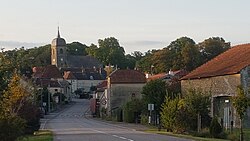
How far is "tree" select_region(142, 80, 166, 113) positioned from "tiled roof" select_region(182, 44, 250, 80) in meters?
4.66

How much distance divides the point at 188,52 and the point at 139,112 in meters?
36.7

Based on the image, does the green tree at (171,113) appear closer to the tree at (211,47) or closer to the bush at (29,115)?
the bush at (29,115)

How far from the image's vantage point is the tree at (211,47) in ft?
371

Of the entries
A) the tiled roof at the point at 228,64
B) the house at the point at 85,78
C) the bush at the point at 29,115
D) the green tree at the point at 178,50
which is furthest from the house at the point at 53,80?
the bush at the point at 29,115

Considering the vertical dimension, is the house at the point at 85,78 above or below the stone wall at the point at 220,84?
above

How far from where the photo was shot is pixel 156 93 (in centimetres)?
7106

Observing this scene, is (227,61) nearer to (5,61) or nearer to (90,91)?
(5,61)

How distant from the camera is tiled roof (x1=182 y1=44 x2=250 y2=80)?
5856 centimetres

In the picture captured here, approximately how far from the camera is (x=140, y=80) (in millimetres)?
96125

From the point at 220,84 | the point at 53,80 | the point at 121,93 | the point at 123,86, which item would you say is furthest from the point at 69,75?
the point at 220,84

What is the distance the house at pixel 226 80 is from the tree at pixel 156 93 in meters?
4.20

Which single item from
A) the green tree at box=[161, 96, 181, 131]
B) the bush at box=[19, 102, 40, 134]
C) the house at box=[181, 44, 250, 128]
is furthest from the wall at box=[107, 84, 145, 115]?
the bush at box=[19, 102, 40, 134]

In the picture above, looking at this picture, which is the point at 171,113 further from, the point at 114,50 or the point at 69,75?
the point at 69,75

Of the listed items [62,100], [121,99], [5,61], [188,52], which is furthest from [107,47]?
[5,61]
